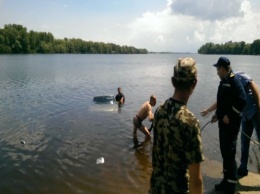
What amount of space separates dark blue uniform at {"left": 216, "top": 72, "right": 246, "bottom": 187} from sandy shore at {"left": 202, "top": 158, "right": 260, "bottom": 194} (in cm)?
80

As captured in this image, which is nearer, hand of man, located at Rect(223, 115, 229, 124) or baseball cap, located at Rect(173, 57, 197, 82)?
baseball cap, located at Rect(173, 57, 197, 82)

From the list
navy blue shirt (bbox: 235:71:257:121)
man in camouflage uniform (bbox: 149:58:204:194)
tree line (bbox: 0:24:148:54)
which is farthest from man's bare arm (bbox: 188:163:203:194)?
tree line (bbox: 0:24:148:54)

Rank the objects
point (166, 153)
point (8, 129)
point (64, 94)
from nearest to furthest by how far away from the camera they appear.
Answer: point (166, 153), point (8, 129), point (64, 94)

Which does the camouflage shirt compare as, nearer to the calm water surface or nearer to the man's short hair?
the man's short hair

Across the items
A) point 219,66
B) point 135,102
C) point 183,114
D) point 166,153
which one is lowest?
point 135,102

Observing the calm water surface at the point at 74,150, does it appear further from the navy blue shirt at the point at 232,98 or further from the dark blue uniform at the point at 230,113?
the navy blue shirt at the point at 232,98

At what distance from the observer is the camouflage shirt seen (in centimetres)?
279

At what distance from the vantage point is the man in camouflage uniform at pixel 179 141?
2795 mm

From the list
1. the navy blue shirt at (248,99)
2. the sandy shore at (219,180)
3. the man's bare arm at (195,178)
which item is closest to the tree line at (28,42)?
the sandy shore at (219,180)

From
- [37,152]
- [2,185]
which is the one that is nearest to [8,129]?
[37,152]

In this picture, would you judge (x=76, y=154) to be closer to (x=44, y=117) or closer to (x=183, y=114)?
(x=44, y=117)

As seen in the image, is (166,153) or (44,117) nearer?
(166,153)

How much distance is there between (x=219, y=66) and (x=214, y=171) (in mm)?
3775

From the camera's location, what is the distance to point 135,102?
22.4 metres
